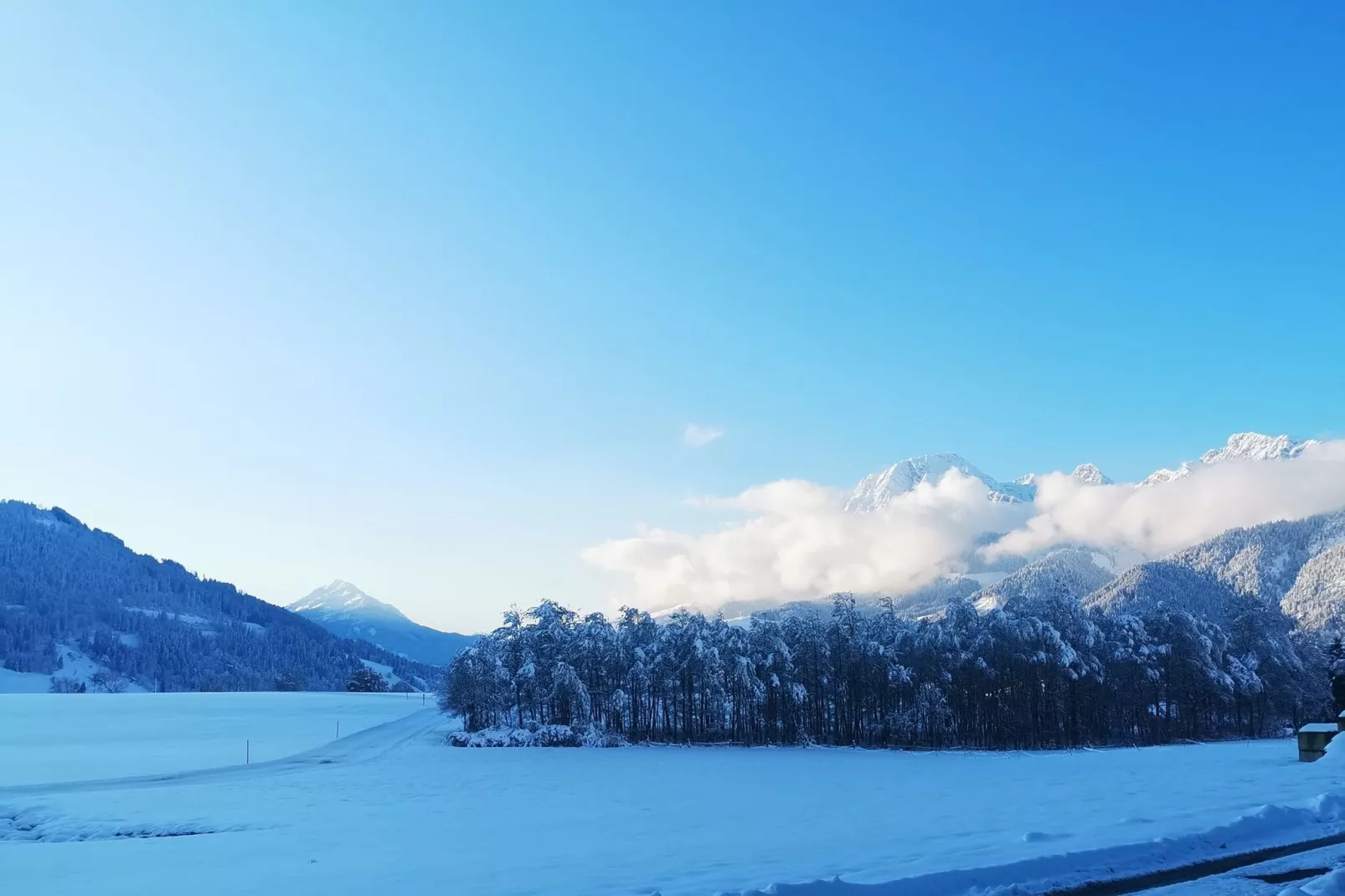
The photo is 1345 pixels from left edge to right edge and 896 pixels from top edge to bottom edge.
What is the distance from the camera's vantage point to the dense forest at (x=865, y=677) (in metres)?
66.7

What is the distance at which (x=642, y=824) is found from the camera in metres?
20.7

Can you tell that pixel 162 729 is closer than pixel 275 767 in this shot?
No

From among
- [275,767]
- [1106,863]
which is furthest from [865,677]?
[1106,863]

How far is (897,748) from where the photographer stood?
2506 inches


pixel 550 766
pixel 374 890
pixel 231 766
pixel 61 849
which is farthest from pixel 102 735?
pixel 374 890

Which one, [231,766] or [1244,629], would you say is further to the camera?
[1244,629]

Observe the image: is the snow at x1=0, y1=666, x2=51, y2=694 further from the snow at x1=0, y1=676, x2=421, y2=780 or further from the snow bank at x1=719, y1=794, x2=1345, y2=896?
the snow bank at x1=719, y1=794, x2=1345, y2=896

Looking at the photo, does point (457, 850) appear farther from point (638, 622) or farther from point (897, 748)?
point (638, 622)

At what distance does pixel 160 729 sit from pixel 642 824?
60.1 metres

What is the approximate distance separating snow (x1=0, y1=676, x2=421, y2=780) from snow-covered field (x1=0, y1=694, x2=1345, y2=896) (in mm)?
1072

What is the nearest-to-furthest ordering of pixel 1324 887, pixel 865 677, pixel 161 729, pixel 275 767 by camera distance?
pixel 1324 887
pixel 275 767
pixel 161 729
pixel 865 677

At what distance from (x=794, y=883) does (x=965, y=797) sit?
15248 millimetres

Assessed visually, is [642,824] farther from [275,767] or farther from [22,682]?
[22,682]

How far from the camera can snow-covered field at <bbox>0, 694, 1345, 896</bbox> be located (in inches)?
511
